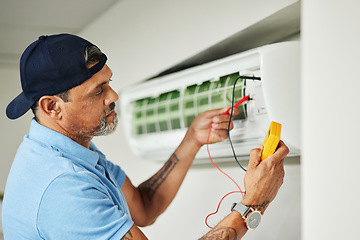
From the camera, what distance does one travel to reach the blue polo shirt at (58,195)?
1.01m

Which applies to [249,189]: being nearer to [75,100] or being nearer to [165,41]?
[75,100]

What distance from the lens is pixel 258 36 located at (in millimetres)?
1355

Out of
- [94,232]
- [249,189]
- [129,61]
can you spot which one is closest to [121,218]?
[94,232]

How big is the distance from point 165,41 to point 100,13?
0.33 m

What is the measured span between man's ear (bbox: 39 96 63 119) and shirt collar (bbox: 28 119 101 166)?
40 millimetres

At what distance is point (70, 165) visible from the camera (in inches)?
42.5

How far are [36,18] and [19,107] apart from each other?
0.69 meters

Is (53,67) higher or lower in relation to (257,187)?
higher

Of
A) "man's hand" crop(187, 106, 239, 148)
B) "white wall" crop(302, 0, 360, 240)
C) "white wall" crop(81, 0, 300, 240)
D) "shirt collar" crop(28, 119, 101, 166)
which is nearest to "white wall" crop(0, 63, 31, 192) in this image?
"white wall" crop(81, 0, 300, 240)

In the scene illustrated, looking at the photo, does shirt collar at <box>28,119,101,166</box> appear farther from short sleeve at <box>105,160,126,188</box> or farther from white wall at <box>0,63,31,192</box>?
white wall at <box>0,63,31,192</box>

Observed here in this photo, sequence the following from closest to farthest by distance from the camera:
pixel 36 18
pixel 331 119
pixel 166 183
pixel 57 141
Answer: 1. pixel 331 119
2. pixel 57 141
3. pixel 166 183
4. pixel 36 18

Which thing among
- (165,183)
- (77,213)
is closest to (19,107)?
(77,213)

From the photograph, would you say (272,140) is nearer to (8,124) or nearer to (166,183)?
(166,183)

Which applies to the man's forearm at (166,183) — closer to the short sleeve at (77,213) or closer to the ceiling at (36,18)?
the short sleeve at (77,213)
